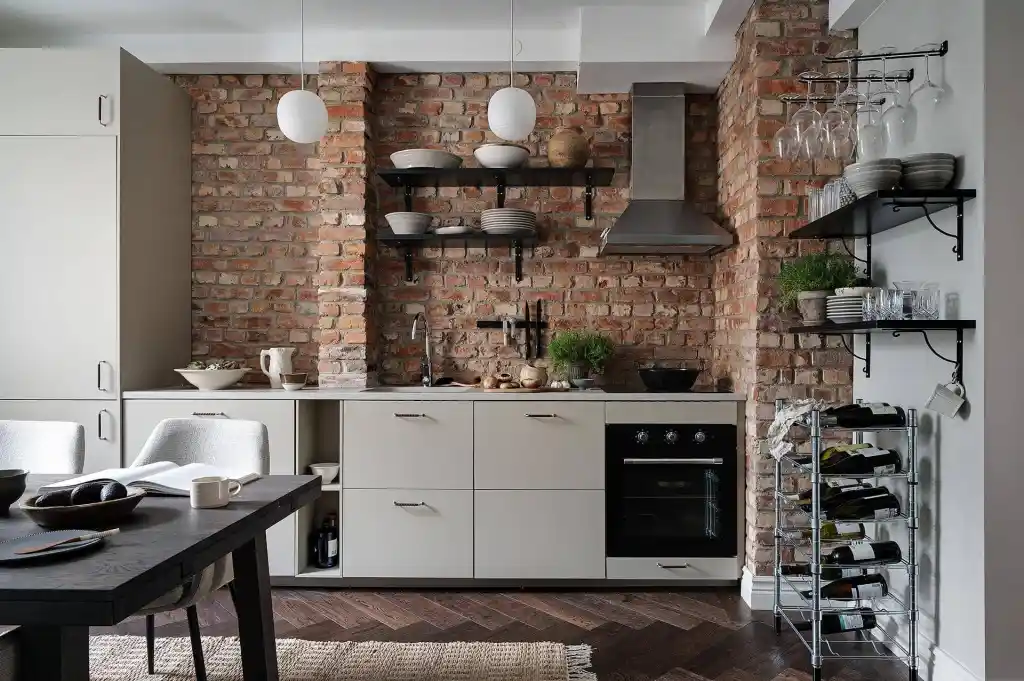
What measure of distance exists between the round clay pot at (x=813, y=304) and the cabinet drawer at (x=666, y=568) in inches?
49.0

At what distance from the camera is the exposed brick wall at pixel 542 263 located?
12.9ft

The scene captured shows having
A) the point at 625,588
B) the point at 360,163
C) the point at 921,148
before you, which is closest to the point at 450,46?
the point at 360,163

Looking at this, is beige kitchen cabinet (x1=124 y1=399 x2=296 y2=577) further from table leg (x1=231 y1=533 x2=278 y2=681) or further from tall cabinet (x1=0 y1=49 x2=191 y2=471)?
table leg (x1=231 y1=533 x2=278 y2=681)

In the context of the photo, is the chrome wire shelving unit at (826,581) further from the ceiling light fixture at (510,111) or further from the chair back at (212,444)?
the chair back at (212,444)

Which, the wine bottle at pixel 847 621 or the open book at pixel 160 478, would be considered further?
the wine bottle at pixel 847 621

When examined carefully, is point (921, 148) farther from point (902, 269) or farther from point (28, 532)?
point (28, 532)

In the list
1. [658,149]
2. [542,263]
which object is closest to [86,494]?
[542,263]

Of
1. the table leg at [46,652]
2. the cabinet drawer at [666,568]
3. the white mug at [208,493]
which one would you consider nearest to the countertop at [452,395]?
the cabinet drawer at [666,568]

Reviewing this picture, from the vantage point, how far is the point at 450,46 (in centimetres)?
372

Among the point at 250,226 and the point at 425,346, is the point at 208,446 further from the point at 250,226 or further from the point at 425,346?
the point at 250,226

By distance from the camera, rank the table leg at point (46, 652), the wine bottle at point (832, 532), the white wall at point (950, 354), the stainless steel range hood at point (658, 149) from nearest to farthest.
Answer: the table leg at point (46, 652) < the white wall at point (950, 354) < the wine bottle at point (832, 532) < the stainless steel range hood at point (658, 149)

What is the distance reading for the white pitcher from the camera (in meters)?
3.62

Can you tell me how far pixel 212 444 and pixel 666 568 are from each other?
2.08m

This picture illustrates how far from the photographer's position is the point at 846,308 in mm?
2559
